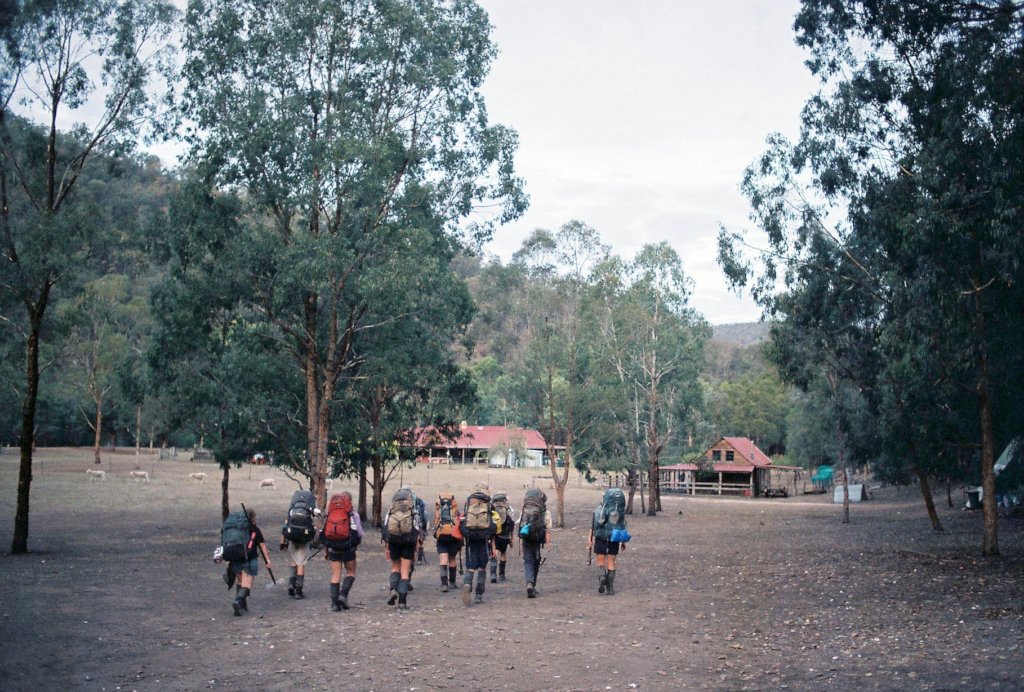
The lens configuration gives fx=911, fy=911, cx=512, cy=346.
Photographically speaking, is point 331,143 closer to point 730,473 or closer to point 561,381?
point 561,381

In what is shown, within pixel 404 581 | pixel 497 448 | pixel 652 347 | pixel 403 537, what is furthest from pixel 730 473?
pixel 403 537

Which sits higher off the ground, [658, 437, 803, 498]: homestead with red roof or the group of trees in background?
the group of trees in background

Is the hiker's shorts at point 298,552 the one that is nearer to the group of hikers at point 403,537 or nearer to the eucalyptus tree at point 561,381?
the group of hikers at point 403,537

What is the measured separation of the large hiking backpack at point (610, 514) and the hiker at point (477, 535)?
174 centimetres

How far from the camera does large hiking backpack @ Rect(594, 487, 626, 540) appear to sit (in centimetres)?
1441

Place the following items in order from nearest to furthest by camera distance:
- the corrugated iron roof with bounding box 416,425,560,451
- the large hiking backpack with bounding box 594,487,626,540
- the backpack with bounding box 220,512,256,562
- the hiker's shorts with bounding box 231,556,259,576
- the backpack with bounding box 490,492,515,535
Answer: the backpack with bounding box 220,512,256,562
the hiker's shorts with bounding box 231,556,259,576
the large hiking backpack with bounding box 594,487,626,540
the backpack with bounding box 490,492,515,535
the corrugated iron roof with bounding box 416,425,560,451

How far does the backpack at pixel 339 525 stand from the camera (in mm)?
13078

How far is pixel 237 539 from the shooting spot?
12.5 m

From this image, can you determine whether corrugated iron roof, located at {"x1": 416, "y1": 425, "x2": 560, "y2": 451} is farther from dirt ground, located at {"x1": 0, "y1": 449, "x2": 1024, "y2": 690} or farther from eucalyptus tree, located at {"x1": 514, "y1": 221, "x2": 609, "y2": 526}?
dirt ground, located at {"x1": 0, "y1": 449, "x2": 1024, "y2": 690}

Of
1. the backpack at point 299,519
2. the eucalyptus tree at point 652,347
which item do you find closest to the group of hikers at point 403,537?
the backpack at point 299,519

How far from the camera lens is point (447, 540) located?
15.7 metres

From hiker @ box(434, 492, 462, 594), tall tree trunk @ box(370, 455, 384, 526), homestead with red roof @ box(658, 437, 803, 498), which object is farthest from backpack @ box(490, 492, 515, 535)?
homestead with red roof @ box(658, 437, 803, 498)

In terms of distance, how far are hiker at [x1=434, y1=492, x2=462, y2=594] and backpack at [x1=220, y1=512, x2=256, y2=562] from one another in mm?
3696

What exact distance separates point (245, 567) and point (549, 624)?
432 centimetres
